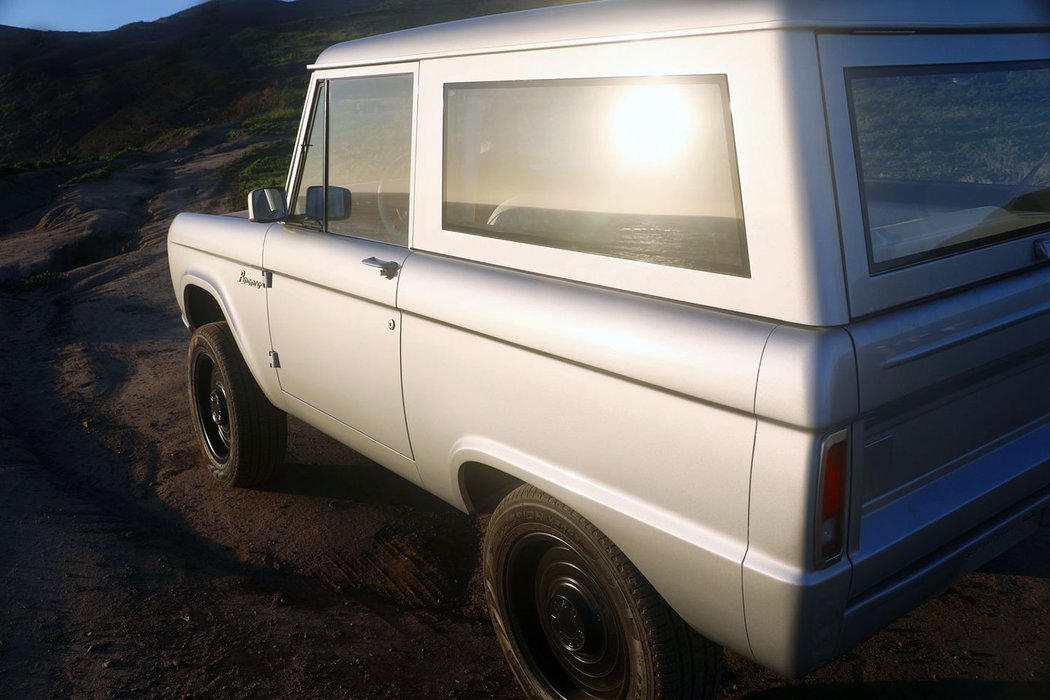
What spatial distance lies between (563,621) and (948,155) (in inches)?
68.2

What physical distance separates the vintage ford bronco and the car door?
3 cm

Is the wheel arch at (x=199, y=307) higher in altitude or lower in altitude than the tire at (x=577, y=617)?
higher

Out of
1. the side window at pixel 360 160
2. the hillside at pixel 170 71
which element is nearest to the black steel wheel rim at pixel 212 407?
the side window at pixel 360 160

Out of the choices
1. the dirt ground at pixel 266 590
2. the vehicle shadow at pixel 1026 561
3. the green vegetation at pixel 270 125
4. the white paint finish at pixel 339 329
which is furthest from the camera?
the green vegetation at pixel 270 125

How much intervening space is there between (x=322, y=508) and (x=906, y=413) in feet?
9.90

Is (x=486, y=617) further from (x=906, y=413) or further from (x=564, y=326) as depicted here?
(x=906, y=413)

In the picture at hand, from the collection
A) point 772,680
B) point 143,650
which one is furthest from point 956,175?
point 143,650

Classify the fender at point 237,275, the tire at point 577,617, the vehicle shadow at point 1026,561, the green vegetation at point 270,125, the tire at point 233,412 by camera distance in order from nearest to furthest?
1. the tire at point 577,617
2. the vehicle shadow at point 1026,561
3. the fender at point 237,275
4. the tire at point 233,412
5. the green vegetation at point 270,125

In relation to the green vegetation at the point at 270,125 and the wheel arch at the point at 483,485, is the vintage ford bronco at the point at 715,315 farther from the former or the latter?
the green vegetation at the point at 270,125

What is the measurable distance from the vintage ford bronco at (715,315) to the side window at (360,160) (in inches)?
2.8

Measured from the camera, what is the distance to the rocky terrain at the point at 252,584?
296 centimetres

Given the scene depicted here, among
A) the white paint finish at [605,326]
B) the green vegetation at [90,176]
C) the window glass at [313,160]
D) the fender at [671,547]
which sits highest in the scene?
the green vegetation at [90,176]

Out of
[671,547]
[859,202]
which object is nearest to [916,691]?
[671,547]

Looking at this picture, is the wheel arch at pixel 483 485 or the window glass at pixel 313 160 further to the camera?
the window glass at pixel 313 160
